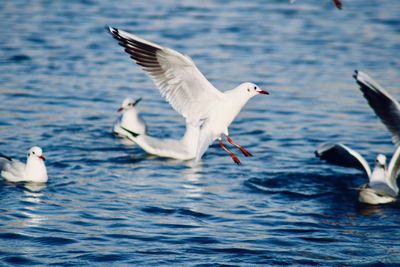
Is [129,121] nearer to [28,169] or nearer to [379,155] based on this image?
[28,169]

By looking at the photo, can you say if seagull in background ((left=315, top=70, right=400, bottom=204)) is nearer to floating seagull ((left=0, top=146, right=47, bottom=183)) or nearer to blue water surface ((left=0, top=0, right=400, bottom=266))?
blue water surface ((left=0, top=0, right=400, bottom=266))

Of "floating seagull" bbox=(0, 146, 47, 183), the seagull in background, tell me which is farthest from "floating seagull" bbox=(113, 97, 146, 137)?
the seagull in background

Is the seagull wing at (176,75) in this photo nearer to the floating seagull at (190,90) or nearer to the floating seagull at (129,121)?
the floating seagull at (190,90)

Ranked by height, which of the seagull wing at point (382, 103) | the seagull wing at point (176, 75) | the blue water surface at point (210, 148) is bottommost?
the blue water surface at point (210, 148)

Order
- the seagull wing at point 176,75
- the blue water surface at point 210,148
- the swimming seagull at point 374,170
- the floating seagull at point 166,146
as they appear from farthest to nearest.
Answer: 1. the floating seagull at point 166,146
2. the swimming seagull at point 374,170
3. the seagull wing at point 176,75
4. the blue water surface at point 210,148

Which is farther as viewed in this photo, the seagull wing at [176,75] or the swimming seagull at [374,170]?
the swimming seagull at [374,170]

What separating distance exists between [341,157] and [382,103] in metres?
1.00

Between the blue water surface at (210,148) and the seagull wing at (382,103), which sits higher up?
the seagull wing at (382,103)

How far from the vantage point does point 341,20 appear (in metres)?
21.1

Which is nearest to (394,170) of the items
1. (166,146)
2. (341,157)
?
(341,157)

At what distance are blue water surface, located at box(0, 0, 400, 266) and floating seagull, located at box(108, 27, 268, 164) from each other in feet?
3.43

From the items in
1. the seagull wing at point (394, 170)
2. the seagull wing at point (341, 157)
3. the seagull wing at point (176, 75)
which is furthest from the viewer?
the seagull wing at point (341, 157)

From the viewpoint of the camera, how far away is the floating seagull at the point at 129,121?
1281cm

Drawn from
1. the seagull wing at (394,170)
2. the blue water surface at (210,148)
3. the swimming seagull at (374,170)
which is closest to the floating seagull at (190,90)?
the blue water surface at (210,148)
